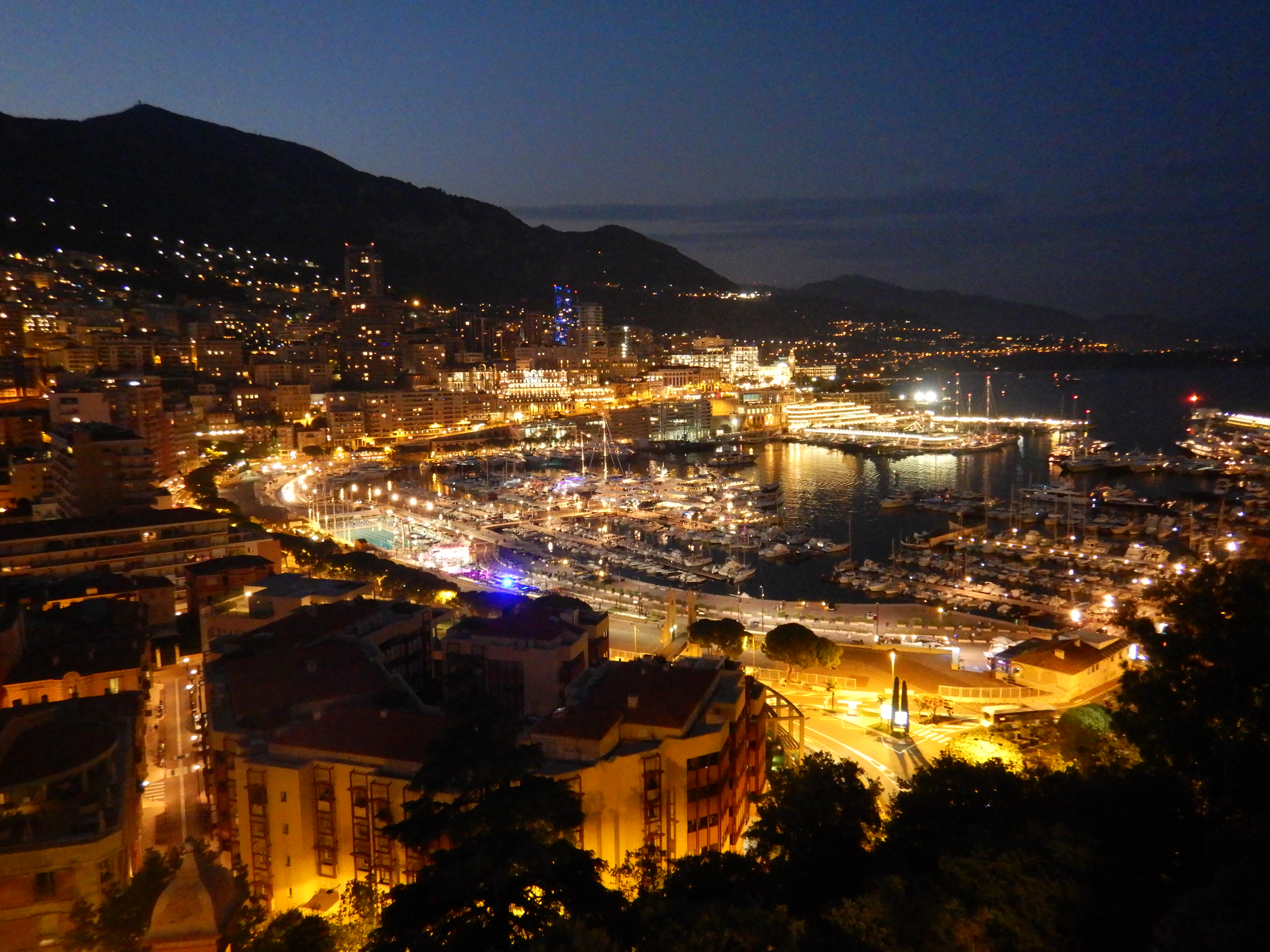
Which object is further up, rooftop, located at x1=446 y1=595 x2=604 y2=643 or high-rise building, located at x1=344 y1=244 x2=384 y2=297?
high-rise building, located at x1=344 y1=244 x2=384 y2=297

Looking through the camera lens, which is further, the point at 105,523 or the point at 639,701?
the point at 105,523

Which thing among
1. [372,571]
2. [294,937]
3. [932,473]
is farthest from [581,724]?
[932,473]

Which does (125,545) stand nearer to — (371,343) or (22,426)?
(22,426)

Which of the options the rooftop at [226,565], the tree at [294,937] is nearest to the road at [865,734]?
the tree at [294,937]

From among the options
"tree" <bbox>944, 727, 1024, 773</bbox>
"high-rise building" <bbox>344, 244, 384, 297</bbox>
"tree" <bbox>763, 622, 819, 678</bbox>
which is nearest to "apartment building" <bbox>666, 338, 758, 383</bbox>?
"high-rise building" <bbox>344, 244, 384, 297</bbox>

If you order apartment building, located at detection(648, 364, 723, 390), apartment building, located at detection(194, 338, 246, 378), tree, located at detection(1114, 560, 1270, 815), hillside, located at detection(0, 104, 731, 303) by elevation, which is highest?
hillside, located at detection(0, 104, 731, 303)

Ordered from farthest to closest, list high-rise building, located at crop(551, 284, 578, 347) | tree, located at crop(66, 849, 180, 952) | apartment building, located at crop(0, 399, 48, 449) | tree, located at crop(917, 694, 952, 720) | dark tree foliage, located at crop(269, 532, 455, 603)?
high-rise building, located at crop(551, 284, 578, 347) → apartment building, located at crop(0, 399, 48, 449) → dark tree foliage, located at crop(269, 532, 455, 603) → tree, located at crop(917, 694, 952, 720) → tree, located at crop(66, 849, 180, 952)

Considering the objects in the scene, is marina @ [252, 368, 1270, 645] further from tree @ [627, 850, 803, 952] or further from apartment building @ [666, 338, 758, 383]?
apartment building @ [666, 338, 758, 383]
